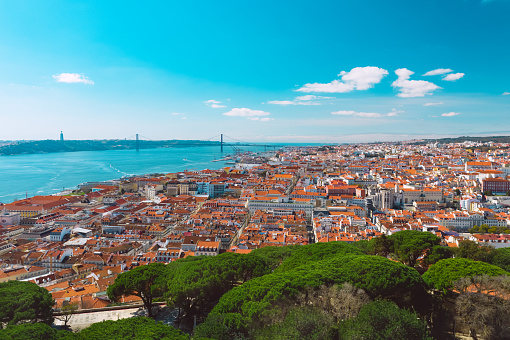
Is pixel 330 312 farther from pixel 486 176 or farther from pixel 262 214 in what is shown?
pixel 486 176

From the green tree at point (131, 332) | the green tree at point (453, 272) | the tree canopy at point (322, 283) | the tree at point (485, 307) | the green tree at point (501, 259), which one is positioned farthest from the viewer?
the green tree at point (501, 259)

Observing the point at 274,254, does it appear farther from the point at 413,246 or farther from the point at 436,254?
the point at 436,254

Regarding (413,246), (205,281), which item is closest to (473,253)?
(413,246)

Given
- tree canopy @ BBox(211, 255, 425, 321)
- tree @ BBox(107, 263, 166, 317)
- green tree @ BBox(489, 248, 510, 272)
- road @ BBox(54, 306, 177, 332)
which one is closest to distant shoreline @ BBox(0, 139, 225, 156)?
road @ BBox(54, 306, 177, 332)

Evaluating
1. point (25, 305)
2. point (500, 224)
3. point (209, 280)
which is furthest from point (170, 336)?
point (500, 224)

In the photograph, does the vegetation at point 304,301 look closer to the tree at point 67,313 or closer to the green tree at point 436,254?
the tree at point 67,313

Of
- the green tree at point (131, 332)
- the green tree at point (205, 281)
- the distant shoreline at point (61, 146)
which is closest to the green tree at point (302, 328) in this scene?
the green tree at point (131, 332)
